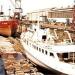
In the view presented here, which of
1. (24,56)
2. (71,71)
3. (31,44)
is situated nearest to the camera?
(71,71)

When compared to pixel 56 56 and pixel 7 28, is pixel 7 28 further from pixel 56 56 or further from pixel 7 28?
pixel 56 56

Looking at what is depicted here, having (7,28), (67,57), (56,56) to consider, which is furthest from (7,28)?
(56,56)

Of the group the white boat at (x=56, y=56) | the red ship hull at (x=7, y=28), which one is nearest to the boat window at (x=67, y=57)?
the white boat at (x=56, y=56)

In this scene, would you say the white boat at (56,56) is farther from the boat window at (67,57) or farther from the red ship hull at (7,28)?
the red ship hull at (7,28)

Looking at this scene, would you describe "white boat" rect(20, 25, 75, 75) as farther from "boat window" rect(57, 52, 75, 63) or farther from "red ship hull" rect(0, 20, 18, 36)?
"red ship hull" rect(0, 20, 18, 36)

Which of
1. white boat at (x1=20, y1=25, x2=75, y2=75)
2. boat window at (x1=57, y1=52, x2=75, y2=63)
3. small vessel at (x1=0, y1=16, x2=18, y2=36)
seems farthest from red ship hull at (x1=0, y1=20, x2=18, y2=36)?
boat window at (x1=57, y1=52, x2=75, y2=63)

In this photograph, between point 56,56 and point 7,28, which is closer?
point 56,56

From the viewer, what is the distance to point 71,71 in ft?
104

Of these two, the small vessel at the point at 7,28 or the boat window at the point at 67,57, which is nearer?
the boat window at the point at 67,57

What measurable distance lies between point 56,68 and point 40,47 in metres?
5.08

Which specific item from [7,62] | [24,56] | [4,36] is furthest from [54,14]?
[7,62]

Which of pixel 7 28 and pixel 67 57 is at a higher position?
pixel 67 57

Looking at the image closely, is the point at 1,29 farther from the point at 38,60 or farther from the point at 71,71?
the point at 71,71

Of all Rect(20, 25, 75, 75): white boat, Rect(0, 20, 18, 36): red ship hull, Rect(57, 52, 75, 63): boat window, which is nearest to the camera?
Rect(20, 25, 75, 75): white boat
